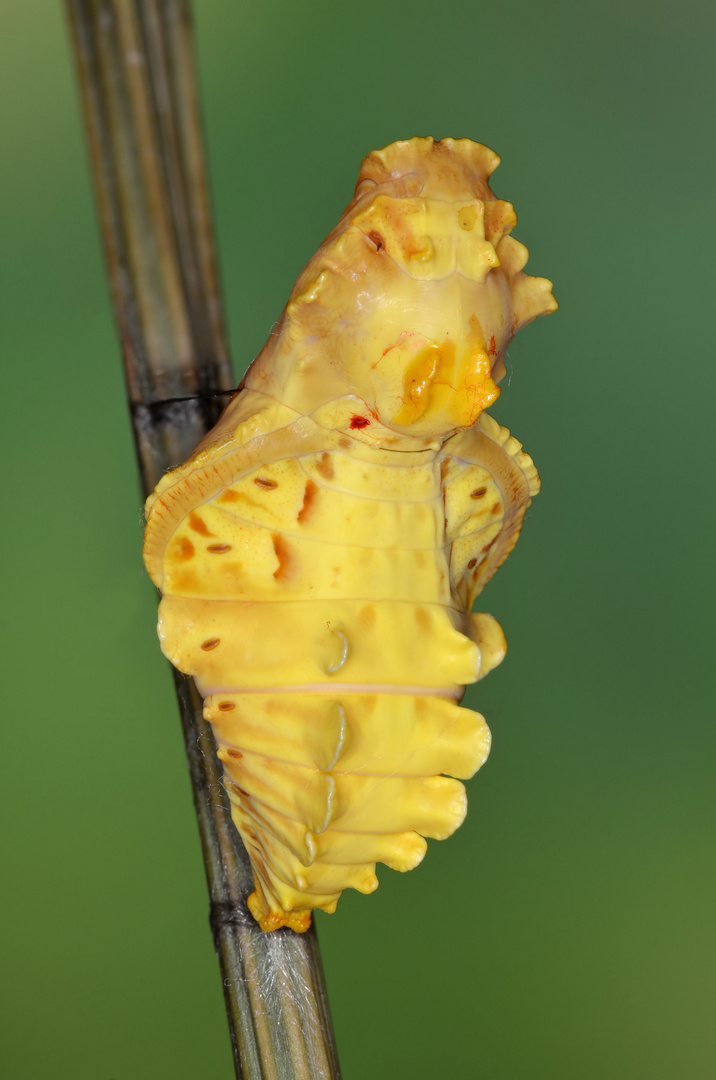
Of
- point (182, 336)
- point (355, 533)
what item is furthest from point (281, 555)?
point (182, 336)

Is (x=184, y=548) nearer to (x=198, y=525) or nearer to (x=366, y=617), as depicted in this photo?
(x=198, y=525)

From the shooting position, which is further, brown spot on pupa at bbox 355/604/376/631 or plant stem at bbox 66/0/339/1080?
plant stem at bbox 66/0/339/1080

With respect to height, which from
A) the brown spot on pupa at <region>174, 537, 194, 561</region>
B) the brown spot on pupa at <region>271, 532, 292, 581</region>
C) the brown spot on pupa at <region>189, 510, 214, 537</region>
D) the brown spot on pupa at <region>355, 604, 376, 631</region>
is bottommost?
the brown spot on pupa at <region>355, 604, 376, 631</region>

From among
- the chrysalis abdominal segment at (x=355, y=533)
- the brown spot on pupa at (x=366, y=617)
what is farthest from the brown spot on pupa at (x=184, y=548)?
the brown spot on pupa at (x=366, y=617)

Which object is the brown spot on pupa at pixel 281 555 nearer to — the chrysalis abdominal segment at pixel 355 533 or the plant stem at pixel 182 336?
the chrysalis abdominal segment at pixel 355 533

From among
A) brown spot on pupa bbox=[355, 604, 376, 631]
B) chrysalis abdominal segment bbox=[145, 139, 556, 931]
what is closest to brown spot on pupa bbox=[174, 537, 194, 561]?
chrysalis abdominal segment bbox=[145, 139, 556, 931]

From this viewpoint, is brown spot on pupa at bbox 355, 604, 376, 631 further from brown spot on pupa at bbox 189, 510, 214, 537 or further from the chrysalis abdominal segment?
brown spot on pupa at bbox 189, 510, 214, 537
